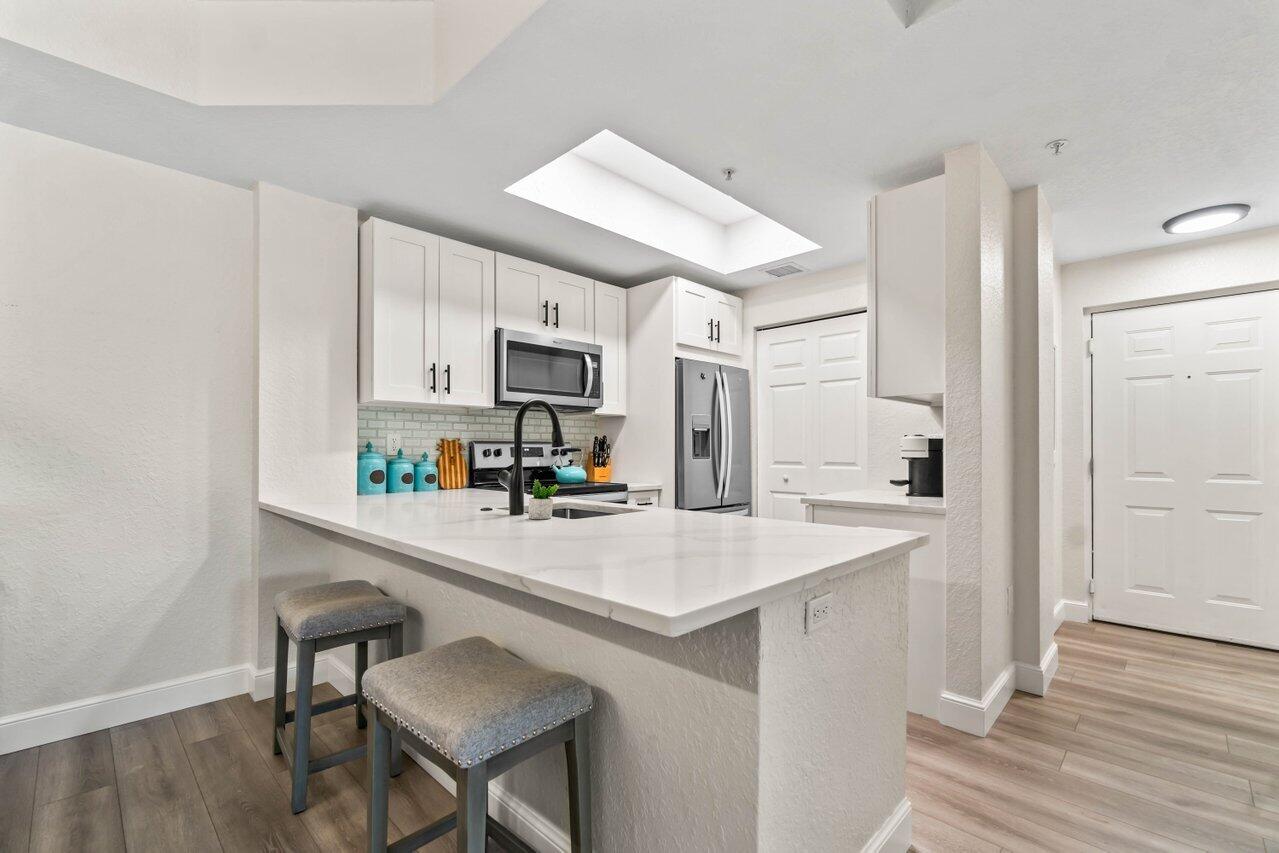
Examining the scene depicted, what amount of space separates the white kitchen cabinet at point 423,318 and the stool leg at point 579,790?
217 cm

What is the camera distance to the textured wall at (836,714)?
1188 millimetres

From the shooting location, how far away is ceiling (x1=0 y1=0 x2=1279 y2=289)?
170 cm

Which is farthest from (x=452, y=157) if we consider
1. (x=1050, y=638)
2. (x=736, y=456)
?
(x=1050, y=638)

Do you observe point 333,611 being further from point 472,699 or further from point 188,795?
point 472,699

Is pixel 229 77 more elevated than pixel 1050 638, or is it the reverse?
pixel 229 77

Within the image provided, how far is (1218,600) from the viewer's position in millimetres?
3396

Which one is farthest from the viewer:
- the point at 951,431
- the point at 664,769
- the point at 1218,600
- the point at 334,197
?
the point at 1218,600

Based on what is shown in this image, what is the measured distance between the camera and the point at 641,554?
4.45ft

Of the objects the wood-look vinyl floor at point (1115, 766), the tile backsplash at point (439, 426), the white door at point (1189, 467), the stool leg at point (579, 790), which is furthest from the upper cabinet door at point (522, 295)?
the white door at point (1189, 467)

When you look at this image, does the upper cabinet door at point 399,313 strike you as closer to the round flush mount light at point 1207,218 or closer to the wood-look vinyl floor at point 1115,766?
the wood-look vinyl floor at point 1115,766

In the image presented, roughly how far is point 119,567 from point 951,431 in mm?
3512

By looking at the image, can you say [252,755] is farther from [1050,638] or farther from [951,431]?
[1050,638]

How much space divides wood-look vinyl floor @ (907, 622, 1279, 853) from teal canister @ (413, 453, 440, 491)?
2.66 m

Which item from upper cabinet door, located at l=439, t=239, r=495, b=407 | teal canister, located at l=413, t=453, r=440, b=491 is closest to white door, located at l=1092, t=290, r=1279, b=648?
upper cabinet door, located at l=439, t=239, r=495, b=407
